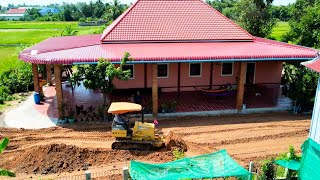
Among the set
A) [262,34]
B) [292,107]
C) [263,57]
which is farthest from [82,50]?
[262,34]

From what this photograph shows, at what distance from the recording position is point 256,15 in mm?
36531

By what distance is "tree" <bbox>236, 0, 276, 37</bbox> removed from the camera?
3634 centimetres

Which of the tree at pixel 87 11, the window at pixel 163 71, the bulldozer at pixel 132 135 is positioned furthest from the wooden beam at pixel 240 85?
the tree at pixel 87 11

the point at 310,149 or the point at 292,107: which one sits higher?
the point at 310,149

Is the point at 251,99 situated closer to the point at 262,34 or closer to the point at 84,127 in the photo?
the point at 84,127

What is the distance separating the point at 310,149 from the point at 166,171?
3737 mm

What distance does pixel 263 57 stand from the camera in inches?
626

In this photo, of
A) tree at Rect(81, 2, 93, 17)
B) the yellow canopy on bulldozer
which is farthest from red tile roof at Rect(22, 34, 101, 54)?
tree at Rect(81, 2, 93, 17)

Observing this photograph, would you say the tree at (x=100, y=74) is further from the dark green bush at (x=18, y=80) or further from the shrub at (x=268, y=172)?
the dark green bush at (x=18, y=80)

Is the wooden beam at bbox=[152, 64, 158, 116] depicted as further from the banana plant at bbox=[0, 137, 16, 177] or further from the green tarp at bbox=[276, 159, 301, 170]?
the banana plant at bbox=[0, 137, 16, 177]

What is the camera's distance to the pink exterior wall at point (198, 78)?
1903 centimetres

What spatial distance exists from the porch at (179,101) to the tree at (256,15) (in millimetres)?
18408

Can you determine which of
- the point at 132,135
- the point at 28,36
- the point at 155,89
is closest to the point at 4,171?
the point at 132,135

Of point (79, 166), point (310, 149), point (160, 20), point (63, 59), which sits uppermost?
point (160, 20)
